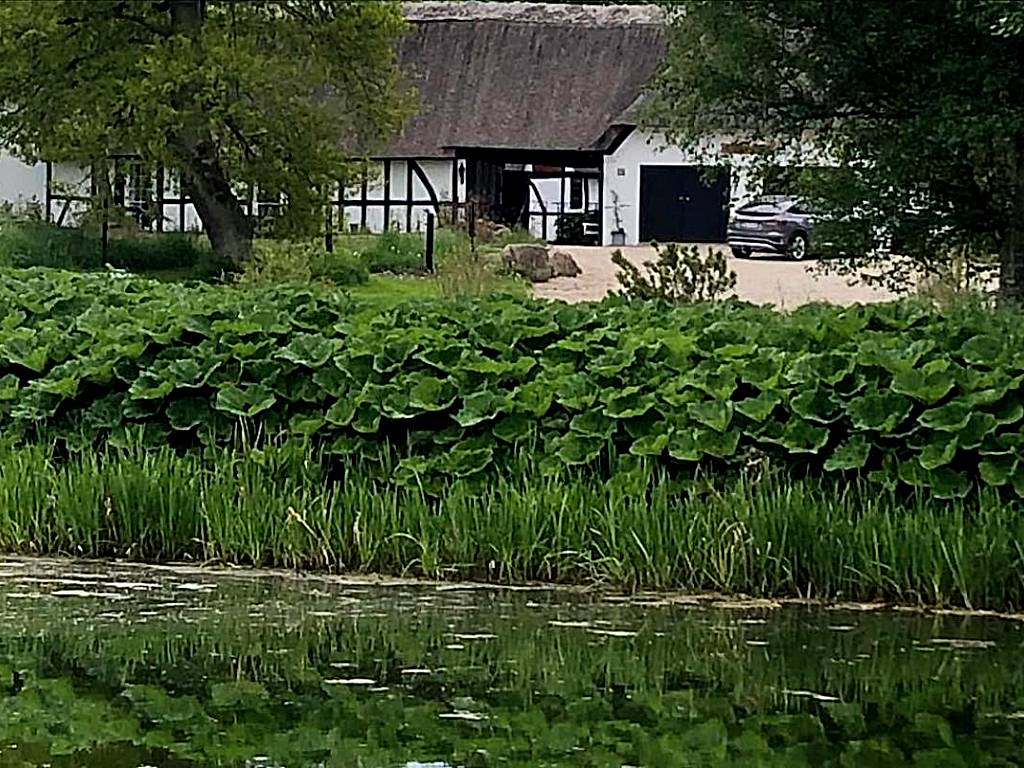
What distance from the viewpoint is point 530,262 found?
32250 mm

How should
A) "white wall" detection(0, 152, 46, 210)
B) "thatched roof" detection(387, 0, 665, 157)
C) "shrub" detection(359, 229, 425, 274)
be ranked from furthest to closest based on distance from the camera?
"thatched roof" detection(387, 0, 665, 157)
"white wall" detection(0, 152, 46, 210)
"shrub" detection(359, 229, 425, 274)

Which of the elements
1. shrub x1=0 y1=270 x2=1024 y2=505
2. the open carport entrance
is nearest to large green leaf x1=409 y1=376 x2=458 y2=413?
shrub x1=0 y1=270 x2=1024 y2=505

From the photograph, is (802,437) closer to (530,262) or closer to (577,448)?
(577,448)

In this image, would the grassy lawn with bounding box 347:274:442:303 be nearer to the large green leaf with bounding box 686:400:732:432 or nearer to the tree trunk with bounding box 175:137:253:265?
the tree trunk with bounding box 175:137:253:265

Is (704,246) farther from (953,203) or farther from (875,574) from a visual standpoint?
(875,574)

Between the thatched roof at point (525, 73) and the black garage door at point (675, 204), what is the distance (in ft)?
5.47

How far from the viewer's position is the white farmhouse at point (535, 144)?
47.0 meters

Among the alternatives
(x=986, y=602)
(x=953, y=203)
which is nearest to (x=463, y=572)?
(x=986, y=602)

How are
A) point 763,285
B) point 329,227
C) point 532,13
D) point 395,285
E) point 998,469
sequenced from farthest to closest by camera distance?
point 532,13 < point 763,285 < point 329,227 < point 395,285 < point 998,469

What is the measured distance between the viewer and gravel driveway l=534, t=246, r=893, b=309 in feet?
86.5

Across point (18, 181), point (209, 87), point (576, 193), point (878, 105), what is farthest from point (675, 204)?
point (878, 105)

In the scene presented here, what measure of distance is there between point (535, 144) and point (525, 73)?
3622 mm

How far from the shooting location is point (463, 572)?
25.8ft

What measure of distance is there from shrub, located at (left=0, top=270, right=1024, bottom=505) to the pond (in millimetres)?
755
